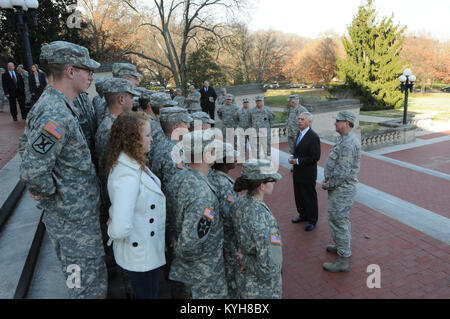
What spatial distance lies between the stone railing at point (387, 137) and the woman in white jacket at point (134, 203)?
14873mm

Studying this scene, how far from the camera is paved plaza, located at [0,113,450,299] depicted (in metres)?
4.05

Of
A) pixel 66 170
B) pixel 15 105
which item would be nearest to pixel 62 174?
pixel 66 170

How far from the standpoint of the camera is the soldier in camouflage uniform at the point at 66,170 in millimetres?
2275

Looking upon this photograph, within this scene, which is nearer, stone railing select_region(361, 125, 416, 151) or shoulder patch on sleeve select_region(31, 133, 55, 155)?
shoulder patch on sleeve select_region(31, 133, 55, 155)

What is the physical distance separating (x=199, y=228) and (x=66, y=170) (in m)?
1.11

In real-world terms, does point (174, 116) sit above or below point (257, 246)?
above

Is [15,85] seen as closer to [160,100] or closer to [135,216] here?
[160,100]

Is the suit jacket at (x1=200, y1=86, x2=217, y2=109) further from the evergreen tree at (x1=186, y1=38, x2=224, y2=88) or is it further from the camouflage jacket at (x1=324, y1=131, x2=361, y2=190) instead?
the camouflage jacket at (x1=324, y1=131, x2=361, y2=190)

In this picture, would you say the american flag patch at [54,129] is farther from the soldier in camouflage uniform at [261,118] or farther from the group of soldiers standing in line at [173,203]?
the soldier in camouflage uniform at [261,118]

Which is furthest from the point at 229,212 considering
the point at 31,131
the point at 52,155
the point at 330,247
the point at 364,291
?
the point at 330,247

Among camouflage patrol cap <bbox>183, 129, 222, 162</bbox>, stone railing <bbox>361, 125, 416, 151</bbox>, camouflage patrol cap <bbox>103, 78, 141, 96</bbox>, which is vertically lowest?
stone railing <bbox>361, 125, 416, 151</bbox>

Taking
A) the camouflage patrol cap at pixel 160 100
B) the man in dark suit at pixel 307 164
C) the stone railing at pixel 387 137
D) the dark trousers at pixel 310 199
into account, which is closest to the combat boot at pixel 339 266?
the man in dark suit at pixel 307 164

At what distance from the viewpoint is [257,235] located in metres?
2.51

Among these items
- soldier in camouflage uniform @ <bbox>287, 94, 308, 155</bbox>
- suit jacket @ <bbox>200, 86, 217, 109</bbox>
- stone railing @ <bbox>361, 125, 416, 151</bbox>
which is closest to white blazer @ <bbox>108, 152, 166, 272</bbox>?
soldier in camouflage uniform @ <bbox>287, 94, 308, 155</bbox>
